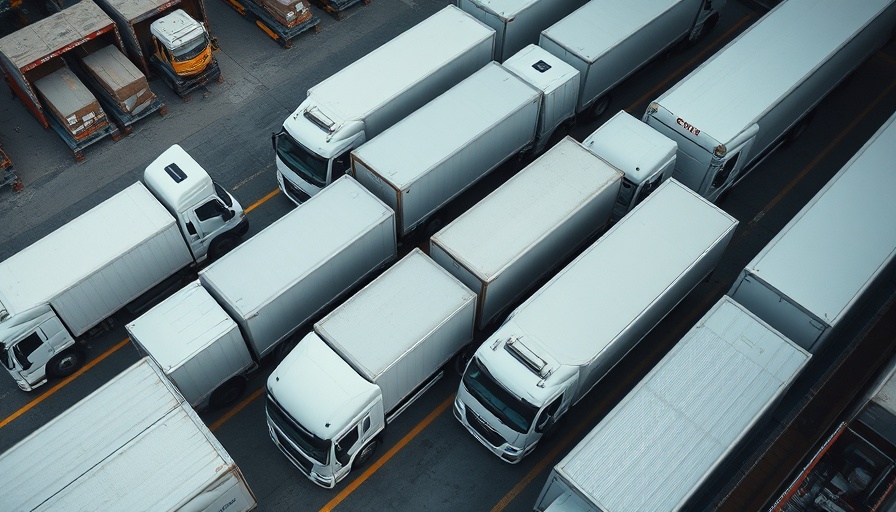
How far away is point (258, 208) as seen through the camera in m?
20.5

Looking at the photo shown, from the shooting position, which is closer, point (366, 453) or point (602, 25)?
point (366, 453)

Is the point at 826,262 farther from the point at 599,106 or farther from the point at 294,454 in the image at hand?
the point at 294,454

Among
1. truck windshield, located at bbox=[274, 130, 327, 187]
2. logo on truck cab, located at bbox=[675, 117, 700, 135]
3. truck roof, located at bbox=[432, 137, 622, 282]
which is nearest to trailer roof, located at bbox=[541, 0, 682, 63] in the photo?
logo on truck cab, located at bbox=[675, 117, 700, 135]

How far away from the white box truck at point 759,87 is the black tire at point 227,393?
1236cm

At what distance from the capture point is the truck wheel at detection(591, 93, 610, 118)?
22.1 m

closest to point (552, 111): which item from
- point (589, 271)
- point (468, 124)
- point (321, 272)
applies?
point (468, 124)

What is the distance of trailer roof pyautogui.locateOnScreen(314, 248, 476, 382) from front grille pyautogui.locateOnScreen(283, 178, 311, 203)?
4.90 m

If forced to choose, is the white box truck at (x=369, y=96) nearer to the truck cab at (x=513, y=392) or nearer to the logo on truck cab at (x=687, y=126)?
the logo on truck cab at (x=687, y=126)

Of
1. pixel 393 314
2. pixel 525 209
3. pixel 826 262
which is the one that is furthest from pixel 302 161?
pixel 826 262

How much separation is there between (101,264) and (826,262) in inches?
630

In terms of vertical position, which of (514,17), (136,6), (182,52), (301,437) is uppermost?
(514,17)

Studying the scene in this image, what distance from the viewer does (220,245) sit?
1880cm

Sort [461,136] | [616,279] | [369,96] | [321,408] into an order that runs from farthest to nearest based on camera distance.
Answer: [369,96], [461,136], [616,279], [321,408]

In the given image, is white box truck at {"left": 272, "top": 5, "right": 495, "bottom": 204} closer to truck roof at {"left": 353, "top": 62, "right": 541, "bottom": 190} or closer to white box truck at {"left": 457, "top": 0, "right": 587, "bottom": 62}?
white box truck at {"left": 457, "top": 0, "right": 587, "bottom": 62}
